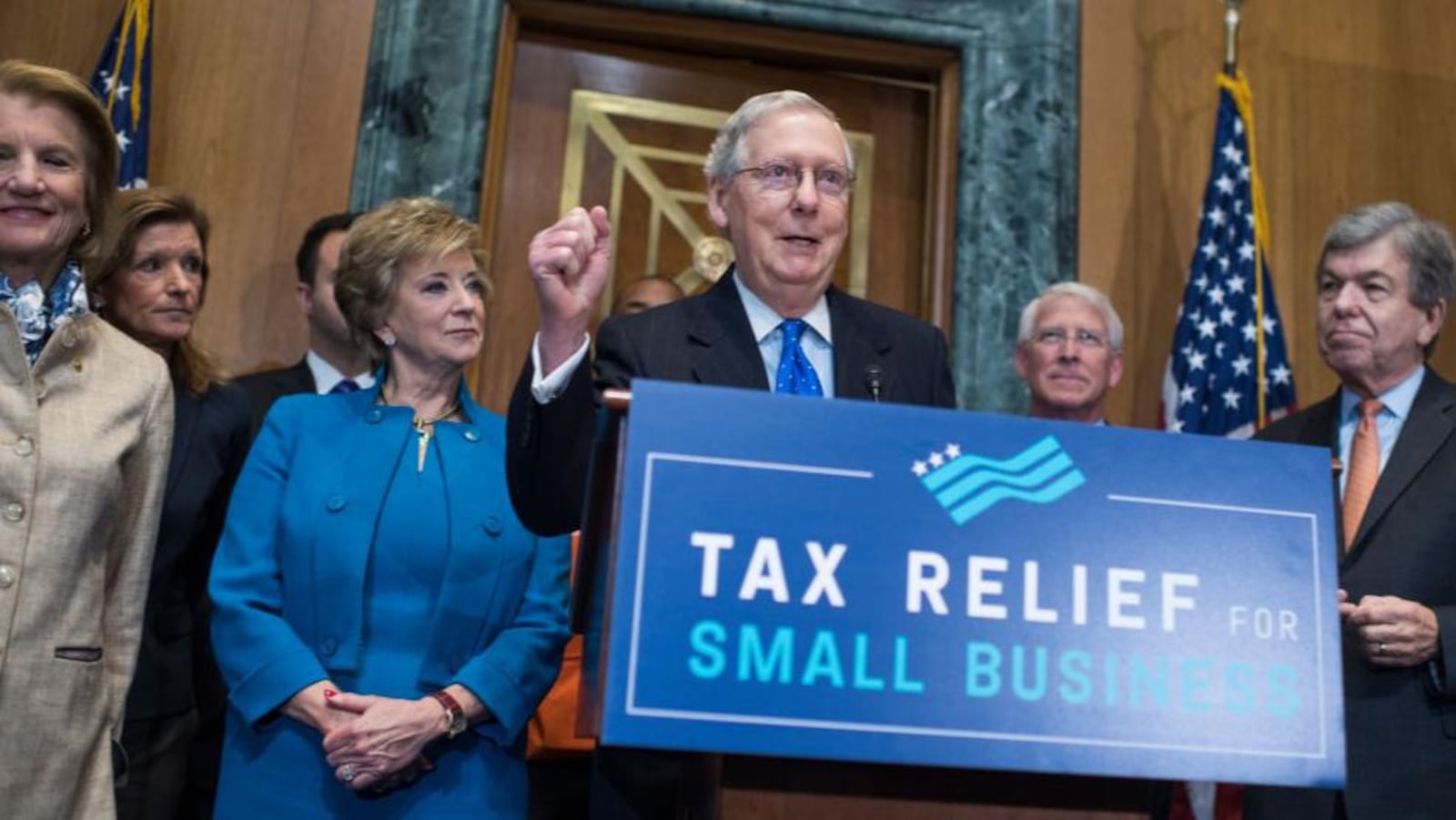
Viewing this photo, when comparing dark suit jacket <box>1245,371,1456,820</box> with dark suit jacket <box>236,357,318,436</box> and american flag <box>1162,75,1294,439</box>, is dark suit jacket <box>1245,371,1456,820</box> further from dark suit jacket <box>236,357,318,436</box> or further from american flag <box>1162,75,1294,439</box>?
dark suit jacket <box>236,357,318,436</box>

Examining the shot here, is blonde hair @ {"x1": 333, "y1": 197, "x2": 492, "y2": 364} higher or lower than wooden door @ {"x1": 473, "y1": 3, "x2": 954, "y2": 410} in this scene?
lower

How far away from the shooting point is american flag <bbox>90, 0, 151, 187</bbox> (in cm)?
436

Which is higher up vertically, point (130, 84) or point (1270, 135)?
point (1270, 135)

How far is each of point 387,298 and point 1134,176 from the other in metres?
2.95

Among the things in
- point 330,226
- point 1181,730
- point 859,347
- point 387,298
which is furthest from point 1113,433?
point 330,226

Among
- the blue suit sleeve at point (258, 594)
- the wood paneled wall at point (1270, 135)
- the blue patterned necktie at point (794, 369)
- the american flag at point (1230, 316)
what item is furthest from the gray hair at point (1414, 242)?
the blue suit sleeve at point (258, 594)

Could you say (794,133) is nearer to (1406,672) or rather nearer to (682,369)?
(682,369)

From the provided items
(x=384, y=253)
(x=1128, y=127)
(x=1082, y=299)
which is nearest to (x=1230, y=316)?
(x=1128, y=127)

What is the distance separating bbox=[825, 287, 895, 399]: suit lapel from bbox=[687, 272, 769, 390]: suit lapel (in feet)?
0.41

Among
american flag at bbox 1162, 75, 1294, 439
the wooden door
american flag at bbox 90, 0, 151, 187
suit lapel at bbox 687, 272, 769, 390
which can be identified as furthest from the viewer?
the wooden door

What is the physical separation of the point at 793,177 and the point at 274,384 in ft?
6.60

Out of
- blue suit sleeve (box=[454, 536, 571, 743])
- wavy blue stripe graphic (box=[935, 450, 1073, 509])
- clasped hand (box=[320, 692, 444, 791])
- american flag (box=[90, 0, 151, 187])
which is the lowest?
clasped hand (box=[320, 692, 444, 791])

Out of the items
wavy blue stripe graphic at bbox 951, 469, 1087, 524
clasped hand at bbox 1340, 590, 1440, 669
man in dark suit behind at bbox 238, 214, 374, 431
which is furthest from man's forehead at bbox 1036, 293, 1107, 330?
wavy blue stripe graphic at bbox 951, 469, 1087, 524

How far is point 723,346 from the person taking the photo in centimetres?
231
